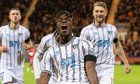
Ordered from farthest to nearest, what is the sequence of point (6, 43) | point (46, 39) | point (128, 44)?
point (128, 44) < point (6, 43) < point (46, 39)

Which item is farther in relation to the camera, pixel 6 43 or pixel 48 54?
pixel 6 43

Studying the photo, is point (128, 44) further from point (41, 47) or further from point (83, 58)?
point (83, 58)

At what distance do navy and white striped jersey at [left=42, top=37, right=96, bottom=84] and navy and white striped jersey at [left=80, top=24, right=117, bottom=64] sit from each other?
11.9 feet

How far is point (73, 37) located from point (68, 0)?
32.2m

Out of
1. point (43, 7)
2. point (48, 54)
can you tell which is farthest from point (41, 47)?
point (43, 7)

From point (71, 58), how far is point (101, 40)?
3934mm

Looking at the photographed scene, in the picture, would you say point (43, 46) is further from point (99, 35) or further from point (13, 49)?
point (13, 49)

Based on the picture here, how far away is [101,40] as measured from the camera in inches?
385

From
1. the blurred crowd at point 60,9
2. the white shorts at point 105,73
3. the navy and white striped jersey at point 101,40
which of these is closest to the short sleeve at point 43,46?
the navy and white striped jersey at point 101,40

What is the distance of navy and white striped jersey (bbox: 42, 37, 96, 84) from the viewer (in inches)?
231

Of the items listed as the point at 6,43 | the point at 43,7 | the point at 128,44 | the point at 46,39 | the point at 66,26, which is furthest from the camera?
the point at 43,7

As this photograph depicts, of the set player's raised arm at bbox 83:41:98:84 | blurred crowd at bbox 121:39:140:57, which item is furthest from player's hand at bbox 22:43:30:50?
blurred crowd at bbox 121:39:140:57

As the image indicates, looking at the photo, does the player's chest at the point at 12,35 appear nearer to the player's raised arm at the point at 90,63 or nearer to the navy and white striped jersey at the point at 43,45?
the navy and white striped jersey at the point at 43,45

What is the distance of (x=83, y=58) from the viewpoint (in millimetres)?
5883
